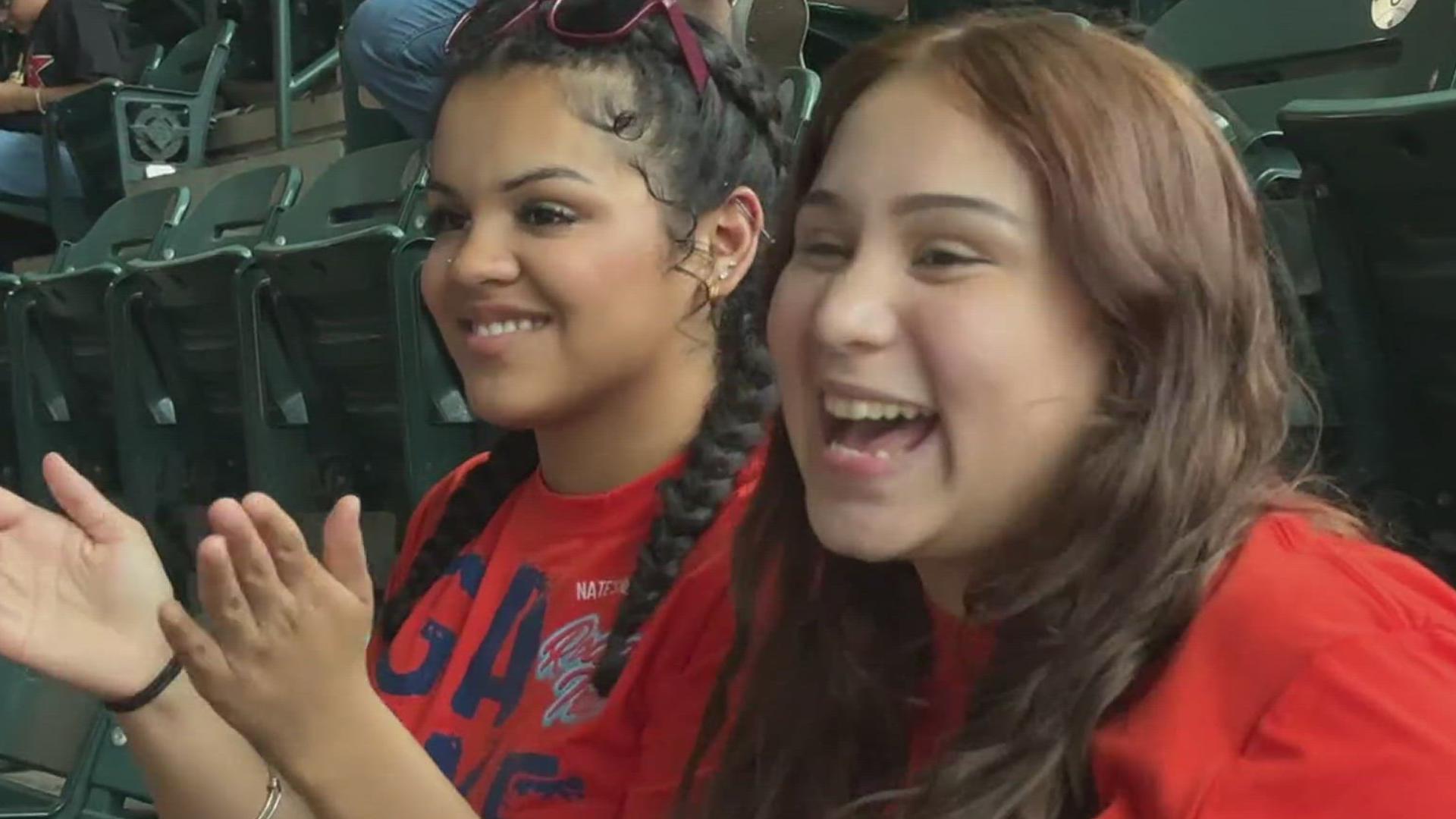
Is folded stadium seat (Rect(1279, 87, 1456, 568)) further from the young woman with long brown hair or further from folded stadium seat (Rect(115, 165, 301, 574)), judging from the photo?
folded stadium seat (Rect(115, 165, 301, 574))

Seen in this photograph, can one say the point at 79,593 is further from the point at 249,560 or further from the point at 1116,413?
the point at 1116,413

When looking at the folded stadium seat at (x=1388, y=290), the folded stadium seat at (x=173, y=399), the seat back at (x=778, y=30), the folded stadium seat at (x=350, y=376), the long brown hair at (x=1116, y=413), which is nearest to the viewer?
the long brown hair at (x=1116, y=413)

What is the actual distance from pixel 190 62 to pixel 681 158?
5.11 m

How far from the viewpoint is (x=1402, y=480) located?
53.3 inches

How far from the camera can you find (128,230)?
3.95 metres

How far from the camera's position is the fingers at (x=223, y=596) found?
81 cm

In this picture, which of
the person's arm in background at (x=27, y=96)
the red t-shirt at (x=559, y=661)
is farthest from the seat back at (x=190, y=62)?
the red t-shirt at (x=559, y=661)

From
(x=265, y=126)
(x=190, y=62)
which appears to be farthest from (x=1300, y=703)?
(x=190, y=62)

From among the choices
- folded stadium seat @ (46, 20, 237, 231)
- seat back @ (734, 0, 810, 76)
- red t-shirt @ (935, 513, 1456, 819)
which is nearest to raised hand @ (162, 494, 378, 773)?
red t-shirt @ (935, 513, 1456, 819)

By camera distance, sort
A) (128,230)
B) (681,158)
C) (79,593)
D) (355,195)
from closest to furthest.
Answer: (79,593) < (681,158) < (355,195) < (128,230)

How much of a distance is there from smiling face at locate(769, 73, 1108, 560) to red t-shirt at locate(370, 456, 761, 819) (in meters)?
0.28

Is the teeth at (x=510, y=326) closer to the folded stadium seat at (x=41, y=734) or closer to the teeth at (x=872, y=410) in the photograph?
the teeth at (x=872, y=410)

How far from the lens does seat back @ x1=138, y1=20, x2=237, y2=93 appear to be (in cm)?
545

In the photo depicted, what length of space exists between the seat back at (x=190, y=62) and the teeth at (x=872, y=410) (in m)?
5.02
